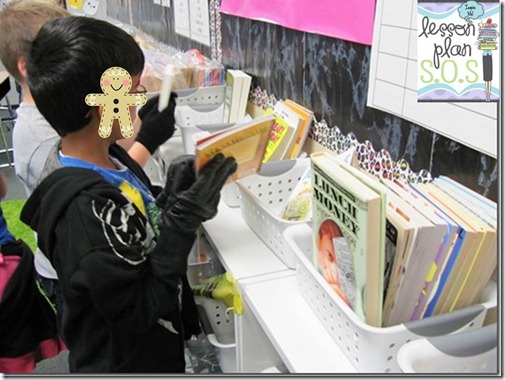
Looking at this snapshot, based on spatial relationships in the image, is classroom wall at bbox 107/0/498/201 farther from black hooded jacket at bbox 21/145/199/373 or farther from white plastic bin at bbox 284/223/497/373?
black hooded jacket at bbox 21/145/199/373

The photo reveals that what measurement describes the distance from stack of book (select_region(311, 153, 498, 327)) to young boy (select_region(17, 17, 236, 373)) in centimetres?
24

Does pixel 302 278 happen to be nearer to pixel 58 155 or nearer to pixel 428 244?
pixel 428 244

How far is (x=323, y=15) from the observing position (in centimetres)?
106

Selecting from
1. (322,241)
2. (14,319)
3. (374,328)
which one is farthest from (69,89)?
(14,319)

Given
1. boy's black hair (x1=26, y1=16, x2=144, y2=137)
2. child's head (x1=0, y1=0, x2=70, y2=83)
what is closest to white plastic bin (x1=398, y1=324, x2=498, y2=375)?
boy's black hair (x1=26, y1=16, x2=144, y2=137)

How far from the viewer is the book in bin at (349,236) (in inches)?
23.3

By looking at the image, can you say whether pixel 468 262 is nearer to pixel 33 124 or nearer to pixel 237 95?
pixel 33 124

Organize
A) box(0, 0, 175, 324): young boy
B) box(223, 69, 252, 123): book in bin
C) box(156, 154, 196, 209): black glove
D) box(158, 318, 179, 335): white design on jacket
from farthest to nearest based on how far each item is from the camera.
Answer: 1. box(223, 69, 252, 123): book in bin
2. box(0, 0, 175, 324): young boy
3. box(158, 318, 179, 335): white design on jacket
4. box(156, 154, 196, 209): black glove

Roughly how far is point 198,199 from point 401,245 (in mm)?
336

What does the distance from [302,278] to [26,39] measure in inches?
35.0

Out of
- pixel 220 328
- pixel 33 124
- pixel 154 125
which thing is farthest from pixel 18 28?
pixel 220 328

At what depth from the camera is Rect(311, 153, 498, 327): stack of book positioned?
60cm

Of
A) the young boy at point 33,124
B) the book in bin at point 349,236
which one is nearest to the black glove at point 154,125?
the young boy at point 33,124

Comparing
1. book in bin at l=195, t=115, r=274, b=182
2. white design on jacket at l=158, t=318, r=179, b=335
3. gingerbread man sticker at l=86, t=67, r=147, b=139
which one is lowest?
white design on jacket at l=158, t=318, r=179, b=335
